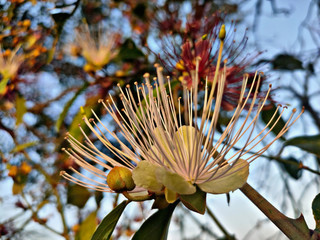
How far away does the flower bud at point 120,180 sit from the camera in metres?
0.60

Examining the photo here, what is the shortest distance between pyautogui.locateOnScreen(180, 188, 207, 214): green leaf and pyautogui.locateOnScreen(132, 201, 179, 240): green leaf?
0.22 ft

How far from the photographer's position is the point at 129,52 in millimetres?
1184

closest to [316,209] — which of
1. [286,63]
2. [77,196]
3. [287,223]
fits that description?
[287,223]

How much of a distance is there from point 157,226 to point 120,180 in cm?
11

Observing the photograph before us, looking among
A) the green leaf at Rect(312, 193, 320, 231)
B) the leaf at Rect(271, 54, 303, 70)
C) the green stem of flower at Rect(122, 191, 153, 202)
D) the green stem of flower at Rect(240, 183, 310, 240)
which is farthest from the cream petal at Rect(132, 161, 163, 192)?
the leaf at Rect(271, 54, 303, 70)

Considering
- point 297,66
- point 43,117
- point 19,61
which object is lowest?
point 297,66

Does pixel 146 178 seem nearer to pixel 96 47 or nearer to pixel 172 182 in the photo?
pixel 172 182

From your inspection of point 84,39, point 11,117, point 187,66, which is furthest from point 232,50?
point 11,117

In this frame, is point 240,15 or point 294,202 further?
point 240,15

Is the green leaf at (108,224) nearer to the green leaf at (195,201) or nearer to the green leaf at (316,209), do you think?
the green leaf at (195,201)

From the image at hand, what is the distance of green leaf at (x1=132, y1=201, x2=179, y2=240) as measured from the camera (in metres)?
0.62

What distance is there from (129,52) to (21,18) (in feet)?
2.20

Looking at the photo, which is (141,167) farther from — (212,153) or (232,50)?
(232,50)

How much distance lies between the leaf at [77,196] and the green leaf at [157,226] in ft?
1.51
